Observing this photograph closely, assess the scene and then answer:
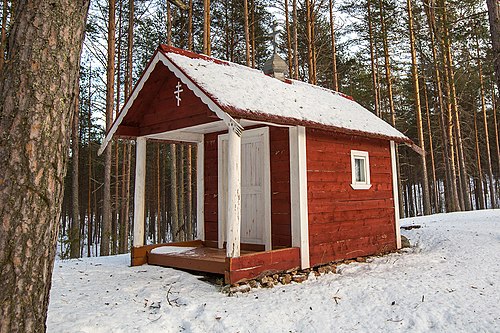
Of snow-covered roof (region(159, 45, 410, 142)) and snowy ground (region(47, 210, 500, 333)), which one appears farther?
snow-covered roof (region(159, 45, 410, 142))

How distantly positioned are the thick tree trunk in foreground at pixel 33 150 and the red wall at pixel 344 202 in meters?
4.87

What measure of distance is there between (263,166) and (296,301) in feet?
9.79

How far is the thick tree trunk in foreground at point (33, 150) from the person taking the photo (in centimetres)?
233

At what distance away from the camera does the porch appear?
557 cm

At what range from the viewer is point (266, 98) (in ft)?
21.8

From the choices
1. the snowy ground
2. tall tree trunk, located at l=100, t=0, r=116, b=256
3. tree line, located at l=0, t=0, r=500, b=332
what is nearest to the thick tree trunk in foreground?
tree line, located at l=0, t=0, r=500, b=332

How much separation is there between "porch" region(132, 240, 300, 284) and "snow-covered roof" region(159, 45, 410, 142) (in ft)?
7.20

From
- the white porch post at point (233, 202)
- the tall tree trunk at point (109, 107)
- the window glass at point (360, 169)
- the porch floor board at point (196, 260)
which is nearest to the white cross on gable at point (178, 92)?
the white porch post at point (233, 202)

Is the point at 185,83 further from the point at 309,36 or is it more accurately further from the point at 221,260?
the point at 309,36

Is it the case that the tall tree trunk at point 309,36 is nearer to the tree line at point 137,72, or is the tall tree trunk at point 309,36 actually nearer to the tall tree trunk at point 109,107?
the tree line at point 137,72

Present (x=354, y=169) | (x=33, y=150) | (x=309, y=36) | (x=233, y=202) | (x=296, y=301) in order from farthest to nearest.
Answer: (x=309, y=36)
(x=354, y=169)
(x=233, y=202)
(x=296, y=301)
(x=33, y=150)

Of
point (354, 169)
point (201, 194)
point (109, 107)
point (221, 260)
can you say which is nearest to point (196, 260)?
point (221, 260)

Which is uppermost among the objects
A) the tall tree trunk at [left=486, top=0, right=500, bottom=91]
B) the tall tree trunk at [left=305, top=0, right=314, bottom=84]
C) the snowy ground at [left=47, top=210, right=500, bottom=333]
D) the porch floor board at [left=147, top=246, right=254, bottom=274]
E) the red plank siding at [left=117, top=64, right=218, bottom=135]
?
the tall tree trunk at [left=305, top=0, right=314, bottom=84]

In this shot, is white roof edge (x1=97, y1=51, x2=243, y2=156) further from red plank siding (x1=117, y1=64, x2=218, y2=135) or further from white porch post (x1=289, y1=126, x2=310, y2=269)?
white porch post (x1=289, y1=126, x2=310, y2=269)
